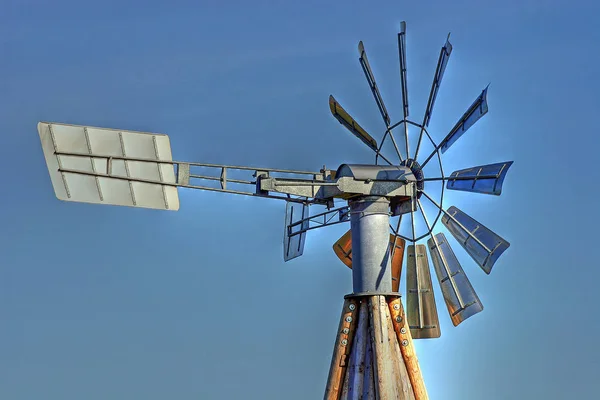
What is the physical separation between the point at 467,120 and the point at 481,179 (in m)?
1.30

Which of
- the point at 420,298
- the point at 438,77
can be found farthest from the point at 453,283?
the point at 438,77

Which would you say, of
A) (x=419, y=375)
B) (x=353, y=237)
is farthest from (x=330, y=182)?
(x=419, y=375)

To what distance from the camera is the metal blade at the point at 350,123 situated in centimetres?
2198

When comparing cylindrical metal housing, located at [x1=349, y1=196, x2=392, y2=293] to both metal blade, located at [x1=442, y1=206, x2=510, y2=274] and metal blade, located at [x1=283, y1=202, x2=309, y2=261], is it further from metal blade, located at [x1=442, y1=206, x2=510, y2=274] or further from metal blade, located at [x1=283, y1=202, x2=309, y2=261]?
metal blade, located at [x1=283, y1=202, x2=309, y2=261]

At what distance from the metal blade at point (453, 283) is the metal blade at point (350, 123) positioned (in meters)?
2.31

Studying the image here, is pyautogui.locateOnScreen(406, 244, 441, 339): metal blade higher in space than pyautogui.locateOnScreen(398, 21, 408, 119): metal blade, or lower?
lower

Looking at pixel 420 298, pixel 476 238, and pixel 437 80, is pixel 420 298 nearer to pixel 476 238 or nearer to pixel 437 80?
pixel 476 238

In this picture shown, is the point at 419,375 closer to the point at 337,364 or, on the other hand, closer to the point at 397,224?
the point at 337,364

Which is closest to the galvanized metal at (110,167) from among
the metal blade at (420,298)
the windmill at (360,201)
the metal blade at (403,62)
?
the windmill at (360,201)

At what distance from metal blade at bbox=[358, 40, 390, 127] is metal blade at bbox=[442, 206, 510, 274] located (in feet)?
7.50

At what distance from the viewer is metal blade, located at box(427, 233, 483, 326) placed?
20.2m

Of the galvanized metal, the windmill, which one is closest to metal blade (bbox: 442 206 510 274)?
the windmill

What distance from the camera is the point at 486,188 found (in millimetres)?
19938

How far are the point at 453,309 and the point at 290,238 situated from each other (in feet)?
14.1
